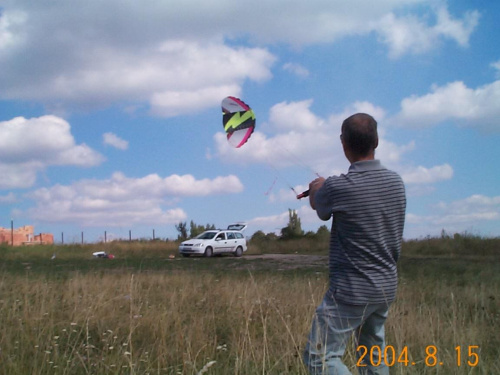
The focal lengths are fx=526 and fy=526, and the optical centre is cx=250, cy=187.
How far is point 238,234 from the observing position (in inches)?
1243

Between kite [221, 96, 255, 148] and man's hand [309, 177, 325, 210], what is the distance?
2.15 meters

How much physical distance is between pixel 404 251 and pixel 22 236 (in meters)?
29.5

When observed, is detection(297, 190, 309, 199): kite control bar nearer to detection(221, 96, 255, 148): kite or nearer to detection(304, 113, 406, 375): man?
detection(304, 113, 406, 375): man

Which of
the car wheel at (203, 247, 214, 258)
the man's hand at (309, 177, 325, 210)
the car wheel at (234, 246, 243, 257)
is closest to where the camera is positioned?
the man's hand at (309, 177, 325, 210)

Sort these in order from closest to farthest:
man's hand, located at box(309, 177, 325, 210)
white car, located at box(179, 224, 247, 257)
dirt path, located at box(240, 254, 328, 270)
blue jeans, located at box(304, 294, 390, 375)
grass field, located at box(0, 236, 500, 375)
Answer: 1. blue jeans, located at box(304, 294, 390, 375)
2. man's hand, located at box(309, 177, 325, 210)
3. grass field, located at box(0, 236, 500, 375)
4. dirt path, located at box(240, 254, 328, 270)
5. white car, located at box(179, 224, 247, 257)

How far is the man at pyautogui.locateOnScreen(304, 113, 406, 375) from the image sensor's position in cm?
290

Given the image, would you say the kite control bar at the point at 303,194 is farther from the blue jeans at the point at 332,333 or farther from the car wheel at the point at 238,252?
the car wheel at the point at 238,252

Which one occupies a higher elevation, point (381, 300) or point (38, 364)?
point (381, 300)

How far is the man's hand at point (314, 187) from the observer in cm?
312

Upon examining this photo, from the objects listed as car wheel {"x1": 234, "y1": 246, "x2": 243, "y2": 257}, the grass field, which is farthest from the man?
car wheel {"x1": 234, "y1": 246, "x2": 243, "y2": 257}

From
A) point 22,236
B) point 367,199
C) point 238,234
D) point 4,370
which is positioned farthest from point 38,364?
point 22,236

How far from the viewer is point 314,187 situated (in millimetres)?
3158

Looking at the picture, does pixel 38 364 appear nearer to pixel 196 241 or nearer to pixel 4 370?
pixel 4 370

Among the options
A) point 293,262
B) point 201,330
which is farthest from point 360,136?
point 293,262
